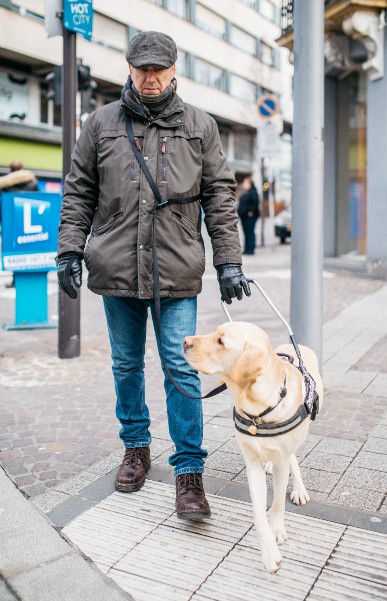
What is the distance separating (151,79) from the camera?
3.21m

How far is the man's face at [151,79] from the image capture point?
10.5 feet

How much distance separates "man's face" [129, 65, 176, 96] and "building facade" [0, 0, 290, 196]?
59.5 feet

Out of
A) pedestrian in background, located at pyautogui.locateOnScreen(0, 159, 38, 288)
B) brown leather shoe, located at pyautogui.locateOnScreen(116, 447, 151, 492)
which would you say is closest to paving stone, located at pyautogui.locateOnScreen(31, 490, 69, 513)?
brown leather shoe, located at pyautogui.locateOnScreen(116, 447, 151, 492)

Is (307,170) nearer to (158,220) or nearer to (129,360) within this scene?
(158,220)

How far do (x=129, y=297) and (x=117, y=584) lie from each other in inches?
51.8

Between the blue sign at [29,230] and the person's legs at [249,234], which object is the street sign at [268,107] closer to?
the person's legs at [249,234]

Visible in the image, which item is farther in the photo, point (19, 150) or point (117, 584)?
point (19, 150)

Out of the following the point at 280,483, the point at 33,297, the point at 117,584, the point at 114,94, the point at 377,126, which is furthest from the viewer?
the point at 114,94

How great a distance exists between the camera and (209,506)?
10.7ft

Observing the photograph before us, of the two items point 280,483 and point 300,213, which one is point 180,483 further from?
point 300,213

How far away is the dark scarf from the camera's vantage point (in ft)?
10.6

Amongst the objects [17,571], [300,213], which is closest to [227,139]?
[300,213]

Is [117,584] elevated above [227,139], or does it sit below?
below

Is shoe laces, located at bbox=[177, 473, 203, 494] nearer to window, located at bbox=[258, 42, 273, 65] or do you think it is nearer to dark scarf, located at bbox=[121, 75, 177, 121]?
dark scarf, located at bbox=[121, 75, 177, 121]
